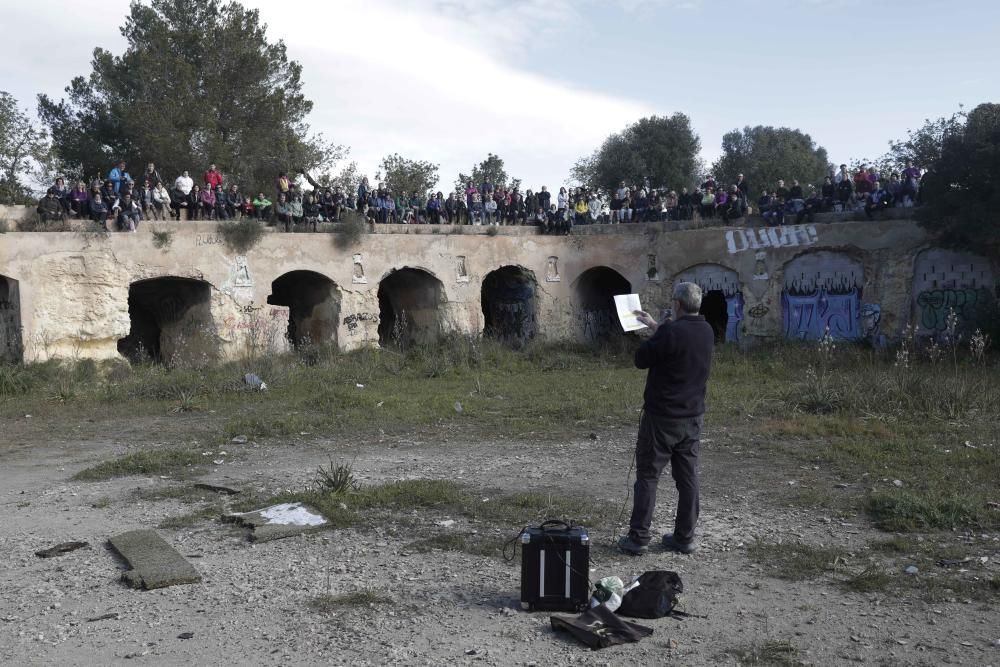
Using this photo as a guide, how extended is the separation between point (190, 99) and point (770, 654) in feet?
89.1

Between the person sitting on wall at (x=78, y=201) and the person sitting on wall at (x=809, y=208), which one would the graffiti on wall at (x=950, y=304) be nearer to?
the person sitting on wall at (x=809, y=208)

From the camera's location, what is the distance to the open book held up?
642 centimetres

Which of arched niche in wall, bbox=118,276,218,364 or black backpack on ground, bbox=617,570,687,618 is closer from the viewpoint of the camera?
black backpack on ground, bbox=617,570,687,618

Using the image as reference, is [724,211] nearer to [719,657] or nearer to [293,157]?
[293,157]

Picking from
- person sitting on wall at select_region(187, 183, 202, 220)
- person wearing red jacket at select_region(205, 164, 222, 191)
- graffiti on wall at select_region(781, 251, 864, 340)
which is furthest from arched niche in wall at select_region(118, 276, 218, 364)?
graffiti on wall at select_region(781, 251, 864, 340)

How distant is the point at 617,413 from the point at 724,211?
35.5 ft

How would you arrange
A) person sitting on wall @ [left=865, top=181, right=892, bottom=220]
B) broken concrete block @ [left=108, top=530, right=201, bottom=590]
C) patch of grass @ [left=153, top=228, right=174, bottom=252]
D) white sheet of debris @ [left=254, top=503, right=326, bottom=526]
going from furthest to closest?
person sitting on wall @ [left=865, top=181, right=892, bottom=220], patch of grass @ [left=153, top=228, right=174, bottom=252], white sheet of debris @ [left=254, top=503, right=326, bottom=526], broken concrete block @ [left=108, top=530, right=201, bottom=590]

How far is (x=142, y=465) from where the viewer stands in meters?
9.44

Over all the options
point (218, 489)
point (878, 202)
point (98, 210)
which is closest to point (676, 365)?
point (218, 489)

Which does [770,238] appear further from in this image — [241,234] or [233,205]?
[233,205]

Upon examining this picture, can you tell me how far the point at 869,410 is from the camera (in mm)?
11500

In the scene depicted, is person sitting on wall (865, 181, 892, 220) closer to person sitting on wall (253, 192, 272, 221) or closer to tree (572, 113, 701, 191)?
person sitting on wall (253, 192, 272, 221)

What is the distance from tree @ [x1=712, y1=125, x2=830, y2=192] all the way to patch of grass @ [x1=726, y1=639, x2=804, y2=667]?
135 ft

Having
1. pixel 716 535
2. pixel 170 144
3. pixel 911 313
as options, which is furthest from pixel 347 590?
pixel 170 144
